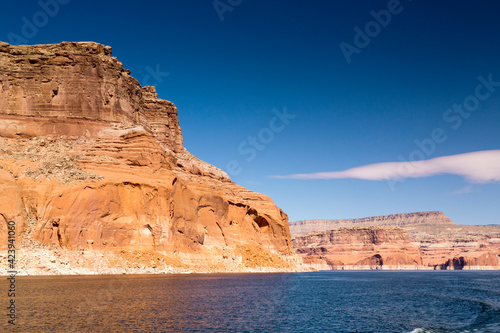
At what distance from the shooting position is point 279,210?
124062mm

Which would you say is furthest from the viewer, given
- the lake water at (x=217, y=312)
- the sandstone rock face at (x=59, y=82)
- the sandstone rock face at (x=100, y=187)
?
the sandstone rock face at (x=59, y=82)

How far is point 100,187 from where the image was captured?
69562 mm

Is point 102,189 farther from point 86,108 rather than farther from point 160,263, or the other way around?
point 86,108

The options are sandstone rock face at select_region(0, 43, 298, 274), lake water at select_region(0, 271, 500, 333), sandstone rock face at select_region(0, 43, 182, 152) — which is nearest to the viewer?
lake water at select_region(0, 271, 500, 333)

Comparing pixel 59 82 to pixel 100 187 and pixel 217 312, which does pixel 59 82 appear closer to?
pixel 100 187

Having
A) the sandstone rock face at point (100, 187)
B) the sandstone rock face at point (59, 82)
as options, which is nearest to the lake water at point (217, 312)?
the sandstone rock face at point (100, 187)

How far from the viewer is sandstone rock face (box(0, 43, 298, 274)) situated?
6481 centimetres

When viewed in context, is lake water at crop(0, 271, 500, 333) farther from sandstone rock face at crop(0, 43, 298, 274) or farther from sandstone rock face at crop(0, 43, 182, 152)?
sandstone rock face at crop(0, 43, 182, 152)

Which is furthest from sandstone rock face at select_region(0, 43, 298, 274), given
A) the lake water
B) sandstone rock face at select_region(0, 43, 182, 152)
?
the lake water

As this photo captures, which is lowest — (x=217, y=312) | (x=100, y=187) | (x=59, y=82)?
(x=217, y=312)

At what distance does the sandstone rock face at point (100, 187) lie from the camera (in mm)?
64812

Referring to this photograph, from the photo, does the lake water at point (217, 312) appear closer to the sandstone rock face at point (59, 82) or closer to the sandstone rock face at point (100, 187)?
the sandstone rock face at point (100, 187)

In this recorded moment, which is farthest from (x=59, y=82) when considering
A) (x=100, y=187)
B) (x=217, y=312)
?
(x=217, y=312)

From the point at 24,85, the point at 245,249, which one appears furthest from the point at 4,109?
the point at 245,249
